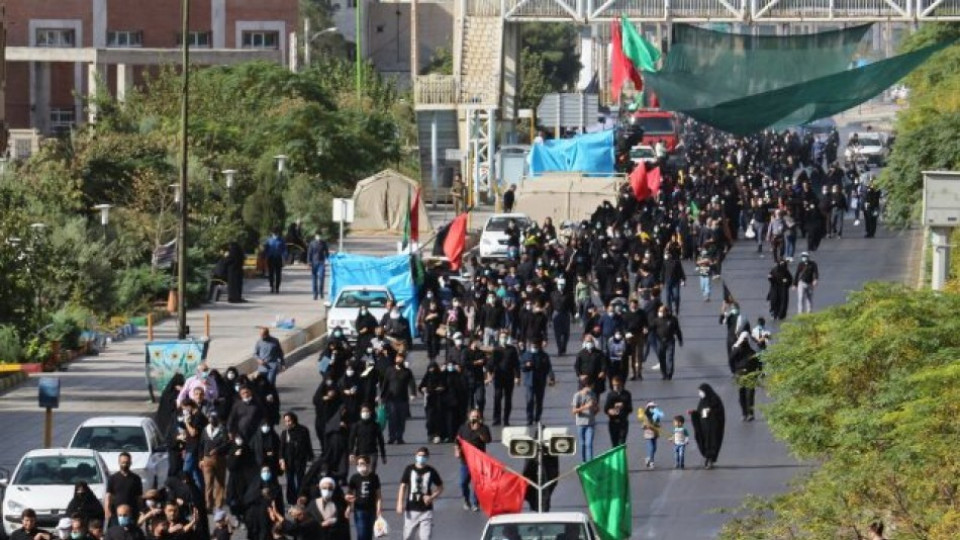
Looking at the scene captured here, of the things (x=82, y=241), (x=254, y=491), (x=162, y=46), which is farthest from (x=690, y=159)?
(x=254, y=491)

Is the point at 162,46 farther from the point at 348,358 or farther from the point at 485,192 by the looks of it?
the point at 348,358

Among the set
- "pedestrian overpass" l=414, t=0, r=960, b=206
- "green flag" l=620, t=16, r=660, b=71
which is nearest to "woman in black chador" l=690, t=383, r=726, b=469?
"green flag" l=620, t=16, r=660, b=71

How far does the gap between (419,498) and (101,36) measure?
2682 inches

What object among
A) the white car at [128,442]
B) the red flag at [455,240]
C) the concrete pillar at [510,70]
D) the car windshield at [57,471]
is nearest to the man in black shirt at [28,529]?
the car windshield at [57,471]

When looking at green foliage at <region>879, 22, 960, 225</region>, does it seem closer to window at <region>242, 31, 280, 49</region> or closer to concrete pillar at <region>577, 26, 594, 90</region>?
window at <region>242, 31, 280, 49</region>

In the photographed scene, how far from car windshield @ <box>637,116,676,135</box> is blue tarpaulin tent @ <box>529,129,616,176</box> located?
898 inches

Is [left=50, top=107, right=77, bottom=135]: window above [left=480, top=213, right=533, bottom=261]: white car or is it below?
above

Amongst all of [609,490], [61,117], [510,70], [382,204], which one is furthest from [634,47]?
[609,490]

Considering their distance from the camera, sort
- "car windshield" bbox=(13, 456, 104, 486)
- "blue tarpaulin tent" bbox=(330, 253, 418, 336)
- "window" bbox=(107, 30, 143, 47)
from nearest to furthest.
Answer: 1. "car windshield" bbox=(13, 456, 104, 486)
2. "blue tarpaulin tent" bbox=(330, 253, 418, 336)
3. "window" bbox=(107, 30, 143, 47)

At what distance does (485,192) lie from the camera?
76312 millimetres

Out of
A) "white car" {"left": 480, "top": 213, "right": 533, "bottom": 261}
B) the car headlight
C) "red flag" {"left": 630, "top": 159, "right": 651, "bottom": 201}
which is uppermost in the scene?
"red flag" {"left": 630, "top": 159, "right": 651, "bottom": 201}

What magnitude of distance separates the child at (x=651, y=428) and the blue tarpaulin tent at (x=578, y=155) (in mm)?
37169

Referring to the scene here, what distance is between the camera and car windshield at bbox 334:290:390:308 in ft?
140

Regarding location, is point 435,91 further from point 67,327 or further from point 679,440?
point 679,440
